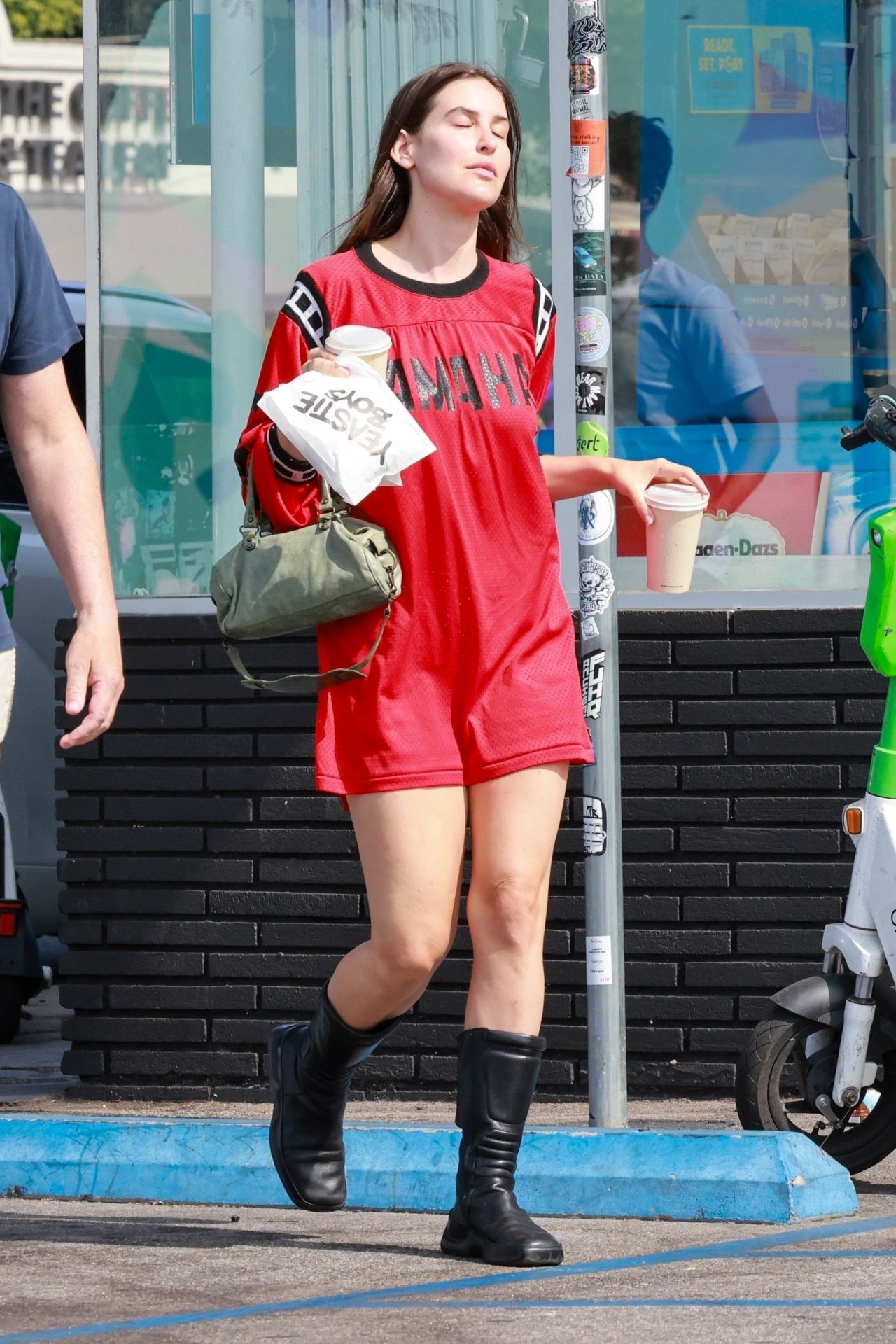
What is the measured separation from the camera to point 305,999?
5.38 metres

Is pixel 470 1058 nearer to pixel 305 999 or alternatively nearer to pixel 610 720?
pixel 610 720

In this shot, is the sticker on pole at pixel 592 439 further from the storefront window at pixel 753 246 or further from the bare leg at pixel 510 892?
the storefront window at pixel 753 246

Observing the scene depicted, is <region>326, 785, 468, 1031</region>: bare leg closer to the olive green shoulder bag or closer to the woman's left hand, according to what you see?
the olive green shoulder bag

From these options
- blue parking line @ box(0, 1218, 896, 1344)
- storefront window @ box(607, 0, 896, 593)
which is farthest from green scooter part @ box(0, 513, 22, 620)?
blue parking line @ box(0, 1218, 896, 1344)

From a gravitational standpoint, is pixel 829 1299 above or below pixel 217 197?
below

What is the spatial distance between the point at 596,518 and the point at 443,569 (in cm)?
89

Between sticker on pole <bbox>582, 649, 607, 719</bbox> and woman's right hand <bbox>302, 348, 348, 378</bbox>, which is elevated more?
woman's right hand <bbox>302, 348, 348, 378</bbox>

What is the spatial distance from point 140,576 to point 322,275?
209 cm

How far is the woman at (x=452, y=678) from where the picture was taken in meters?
3.51

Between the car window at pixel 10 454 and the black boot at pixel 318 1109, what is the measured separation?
369cm

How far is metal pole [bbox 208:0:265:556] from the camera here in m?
5.50

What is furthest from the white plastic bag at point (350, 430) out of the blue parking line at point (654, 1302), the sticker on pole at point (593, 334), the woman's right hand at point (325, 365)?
the blue parking line at point (654, 1302)

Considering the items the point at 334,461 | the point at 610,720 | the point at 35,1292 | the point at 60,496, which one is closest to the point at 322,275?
the point at 334,461

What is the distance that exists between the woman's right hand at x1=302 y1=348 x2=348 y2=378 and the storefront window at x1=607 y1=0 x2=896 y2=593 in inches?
84.6
